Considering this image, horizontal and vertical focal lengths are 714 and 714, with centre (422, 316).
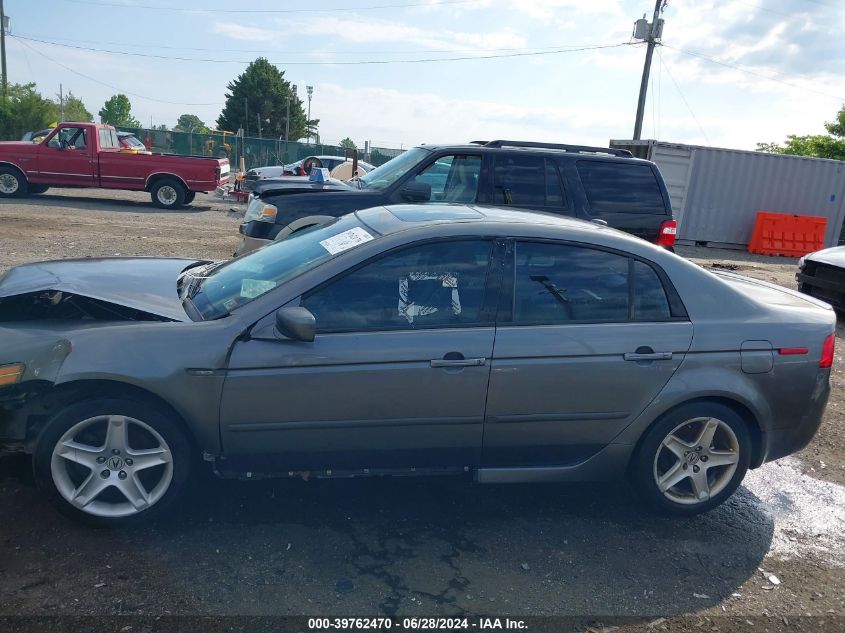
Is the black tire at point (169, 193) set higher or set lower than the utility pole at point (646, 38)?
lower

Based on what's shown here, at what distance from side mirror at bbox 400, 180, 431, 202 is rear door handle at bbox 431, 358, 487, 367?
4.20 metres

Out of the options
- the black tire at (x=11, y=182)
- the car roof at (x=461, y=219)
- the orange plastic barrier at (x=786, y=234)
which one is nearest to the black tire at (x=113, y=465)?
the car roof at (x=461, y=219)

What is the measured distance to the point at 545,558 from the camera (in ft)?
11.6

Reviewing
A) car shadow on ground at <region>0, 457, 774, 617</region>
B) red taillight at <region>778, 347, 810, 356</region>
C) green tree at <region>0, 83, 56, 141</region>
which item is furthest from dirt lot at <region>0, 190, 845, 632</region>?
green tree at <region>0, 83, 56, 141</region>

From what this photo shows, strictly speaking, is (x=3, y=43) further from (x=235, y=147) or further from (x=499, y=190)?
(x=499, y=190)

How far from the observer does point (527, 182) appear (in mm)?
7594

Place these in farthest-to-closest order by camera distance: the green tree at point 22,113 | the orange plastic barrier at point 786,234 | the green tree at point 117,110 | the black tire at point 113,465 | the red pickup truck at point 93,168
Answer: the green tree at point 117,110 < the green tree at point 22,113 < the orange plastic barrier at point 786,234 < the red pickup truck at point 93,168 < the black tire at point 113,465

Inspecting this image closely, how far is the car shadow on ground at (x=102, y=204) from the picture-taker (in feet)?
57.6

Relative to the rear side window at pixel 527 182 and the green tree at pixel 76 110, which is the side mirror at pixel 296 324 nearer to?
the rear side window at pixel 527 182

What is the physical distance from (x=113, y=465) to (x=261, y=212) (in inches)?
177

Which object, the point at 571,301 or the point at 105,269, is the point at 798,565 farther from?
the point at 105,269

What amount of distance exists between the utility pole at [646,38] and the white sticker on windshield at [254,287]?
26.3 m

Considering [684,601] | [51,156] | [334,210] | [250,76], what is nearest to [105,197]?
[51,156]

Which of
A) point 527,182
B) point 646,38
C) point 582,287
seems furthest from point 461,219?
point 646,38
